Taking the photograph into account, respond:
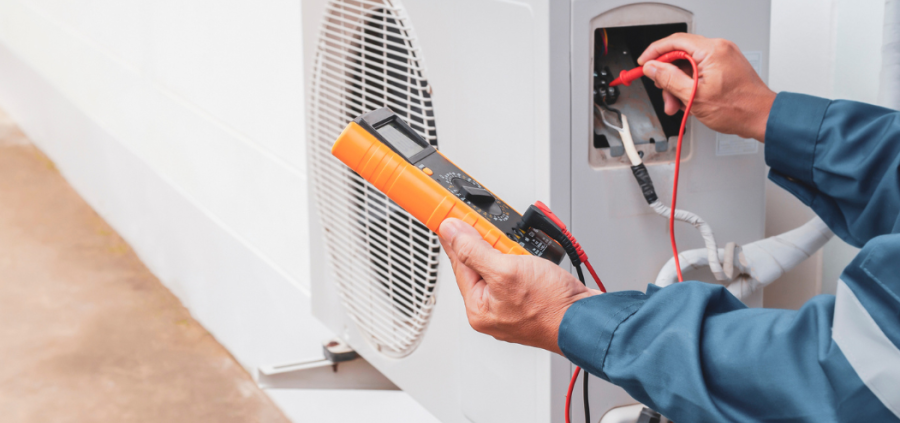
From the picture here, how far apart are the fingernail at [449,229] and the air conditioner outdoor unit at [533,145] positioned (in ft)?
0.42

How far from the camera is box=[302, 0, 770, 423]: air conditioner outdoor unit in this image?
867 mm

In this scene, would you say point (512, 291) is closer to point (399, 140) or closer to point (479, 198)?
point (479, 198)

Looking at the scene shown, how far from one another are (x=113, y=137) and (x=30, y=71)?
5.01 ft

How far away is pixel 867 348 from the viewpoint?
0.53 meters

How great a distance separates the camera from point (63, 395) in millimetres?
2449

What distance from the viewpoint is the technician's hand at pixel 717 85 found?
87 centimetres

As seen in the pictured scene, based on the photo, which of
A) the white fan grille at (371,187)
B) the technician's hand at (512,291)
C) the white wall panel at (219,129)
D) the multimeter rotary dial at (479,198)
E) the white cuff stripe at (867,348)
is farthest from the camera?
the white wall panel at (219,129)

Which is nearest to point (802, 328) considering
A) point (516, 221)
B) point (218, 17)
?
point (516, 221)

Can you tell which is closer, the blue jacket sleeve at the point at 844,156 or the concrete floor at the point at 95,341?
the blue jacket sleeve at the point at 844,156

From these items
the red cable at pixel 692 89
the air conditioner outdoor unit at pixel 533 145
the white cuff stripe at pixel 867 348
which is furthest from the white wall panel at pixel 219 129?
the white cuff stripe at pixel 867 348

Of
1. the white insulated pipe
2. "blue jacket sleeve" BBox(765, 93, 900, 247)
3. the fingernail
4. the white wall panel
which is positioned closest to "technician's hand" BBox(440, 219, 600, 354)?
the fingernail

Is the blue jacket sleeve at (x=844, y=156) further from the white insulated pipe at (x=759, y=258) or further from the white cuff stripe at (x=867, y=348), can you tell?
the white cuff stripe at (x=867, y=348)

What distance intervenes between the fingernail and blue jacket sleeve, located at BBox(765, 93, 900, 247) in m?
0.40

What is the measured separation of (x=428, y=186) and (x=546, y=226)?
5.7 inches
